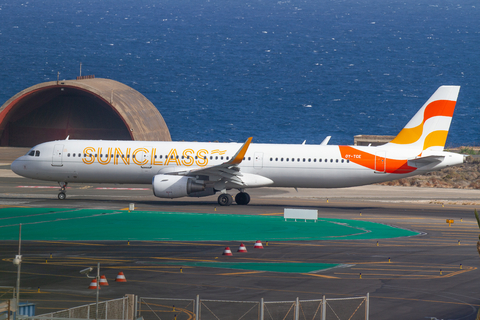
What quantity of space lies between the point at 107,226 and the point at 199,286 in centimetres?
1455

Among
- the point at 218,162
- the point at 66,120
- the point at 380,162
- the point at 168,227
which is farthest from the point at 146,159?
the point at 66,120

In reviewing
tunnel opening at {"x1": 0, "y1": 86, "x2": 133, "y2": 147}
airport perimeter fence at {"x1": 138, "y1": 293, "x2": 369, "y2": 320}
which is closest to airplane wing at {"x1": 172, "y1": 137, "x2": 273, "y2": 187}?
airport perimeter fence at {"x1": 138, "y1": 293, "x2": 369, "y2": 320}

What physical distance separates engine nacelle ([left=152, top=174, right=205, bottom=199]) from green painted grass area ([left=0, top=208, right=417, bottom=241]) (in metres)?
1.75

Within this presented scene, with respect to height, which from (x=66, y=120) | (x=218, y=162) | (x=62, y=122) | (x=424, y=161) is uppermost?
(x=66, y=120)

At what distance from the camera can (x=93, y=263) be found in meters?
24.6

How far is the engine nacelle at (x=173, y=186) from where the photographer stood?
135ft

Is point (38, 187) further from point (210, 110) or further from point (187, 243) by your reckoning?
point (210, 110)

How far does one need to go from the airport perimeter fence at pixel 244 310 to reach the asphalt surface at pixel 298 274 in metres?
0.47

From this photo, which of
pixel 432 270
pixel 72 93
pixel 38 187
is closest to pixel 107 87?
pixel 72 93

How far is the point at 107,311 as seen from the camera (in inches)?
581

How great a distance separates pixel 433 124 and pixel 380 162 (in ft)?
13.8

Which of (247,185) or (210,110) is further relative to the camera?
(210,110)

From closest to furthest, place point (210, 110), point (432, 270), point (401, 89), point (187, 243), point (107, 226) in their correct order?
Answer: point (432, 270)
point (187, 243)
point (107, 226)
point (210, 110)
point (401, 89)

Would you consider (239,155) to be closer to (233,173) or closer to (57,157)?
(233,173)
